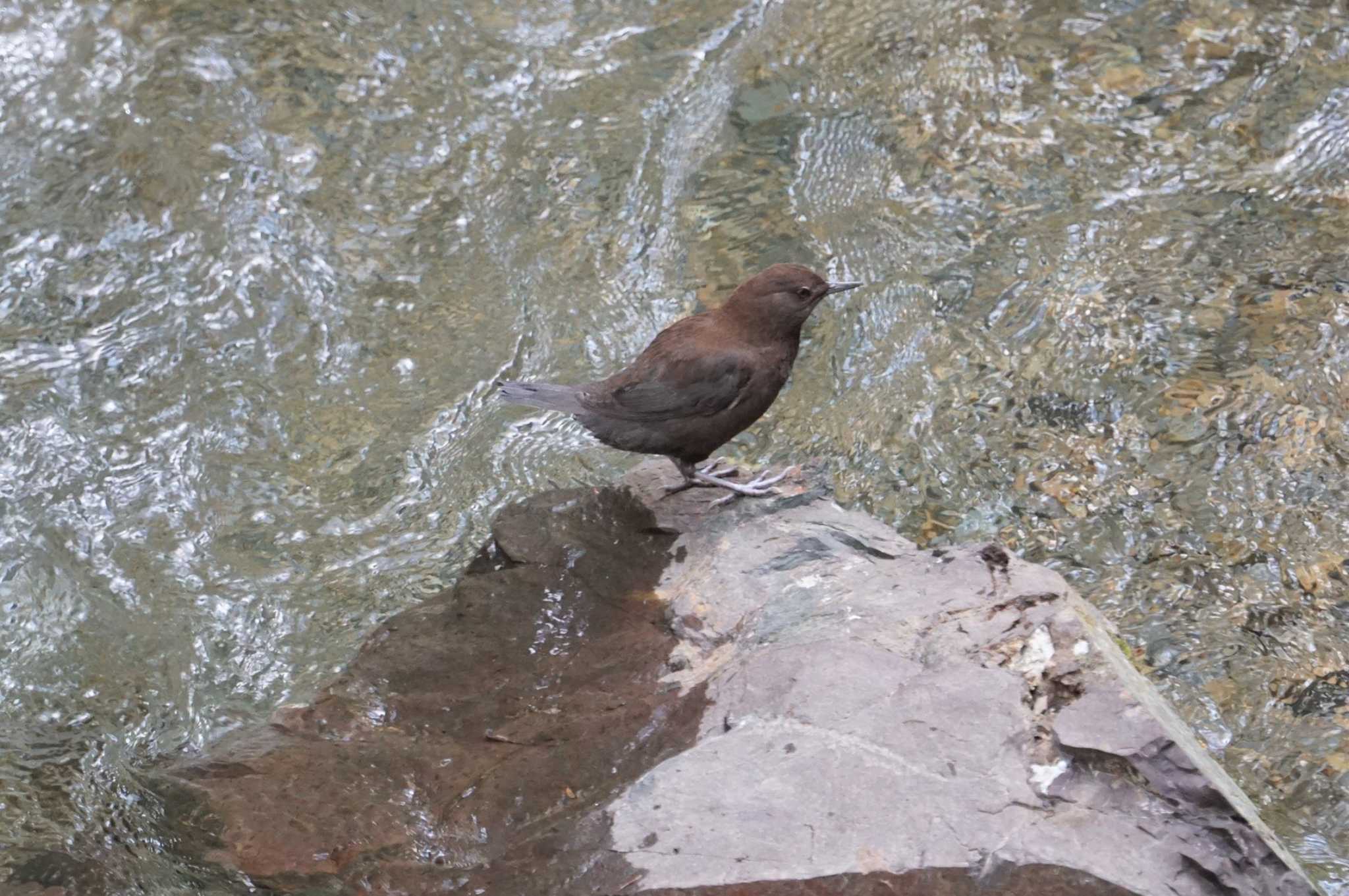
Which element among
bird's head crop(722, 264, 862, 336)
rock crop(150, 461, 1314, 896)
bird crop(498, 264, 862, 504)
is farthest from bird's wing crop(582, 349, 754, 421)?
rock crop(150, 461, 1314, 896)

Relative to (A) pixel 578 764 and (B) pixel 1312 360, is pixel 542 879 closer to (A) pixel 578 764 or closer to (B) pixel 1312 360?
(A) pixel 578 764

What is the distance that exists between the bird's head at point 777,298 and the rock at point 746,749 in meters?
0.75

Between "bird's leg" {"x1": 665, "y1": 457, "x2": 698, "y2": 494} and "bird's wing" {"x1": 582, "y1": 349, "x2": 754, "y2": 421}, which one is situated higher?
"bird's wing" {"x1": 582, "y1": 349, "x2": 754, "y2": 421}

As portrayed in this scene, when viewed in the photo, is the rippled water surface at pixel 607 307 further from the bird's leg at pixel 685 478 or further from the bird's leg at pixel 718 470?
the bird's leg at pixel 685 478

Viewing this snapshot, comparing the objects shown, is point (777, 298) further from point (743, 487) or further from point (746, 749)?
point (746, 749)

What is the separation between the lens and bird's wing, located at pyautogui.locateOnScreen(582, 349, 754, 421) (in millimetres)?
4293

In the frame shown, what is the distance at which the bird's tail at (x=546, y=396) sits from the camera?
175 inches

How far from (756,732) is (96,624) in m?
2.66

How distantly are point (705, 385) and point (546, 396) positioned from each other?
21.8 inches

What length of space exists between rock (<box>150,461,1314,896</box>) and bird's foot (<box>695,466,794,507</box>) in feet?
0.66

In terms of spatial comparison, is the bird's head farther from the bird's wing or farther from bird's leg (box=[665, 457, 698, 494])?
bird's leg (box=[665, 457, 698, 494])

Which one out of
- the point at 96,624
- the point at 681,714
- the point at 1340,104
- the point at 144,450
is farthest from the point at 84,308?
the point at 1340,104

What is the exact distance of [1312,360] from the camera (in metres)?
5.20

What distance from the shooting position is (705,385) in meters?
4.30
